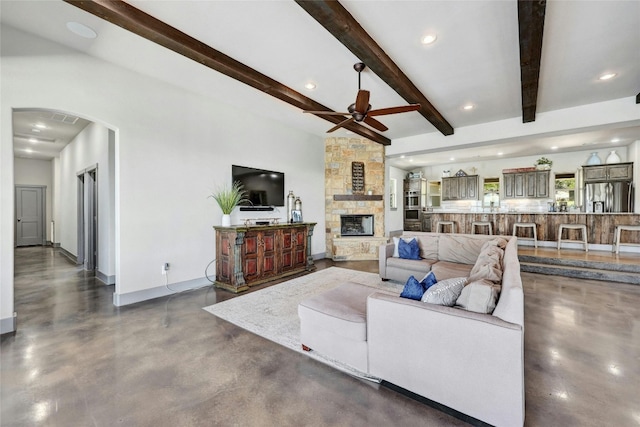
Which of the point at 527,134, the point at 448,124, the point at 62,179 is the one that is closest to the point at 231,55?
the point at 448,124

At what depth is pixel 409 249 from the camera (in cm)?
441

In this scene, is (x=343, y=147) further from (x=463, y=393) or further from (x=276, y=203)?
(x=463, y=393)

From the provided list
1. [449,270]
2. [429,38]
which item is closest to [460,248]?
[449,270]

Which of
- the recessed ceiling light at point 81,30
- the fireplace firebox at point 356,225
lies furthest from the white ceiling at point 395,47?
the fireplace firebox at point 356,225

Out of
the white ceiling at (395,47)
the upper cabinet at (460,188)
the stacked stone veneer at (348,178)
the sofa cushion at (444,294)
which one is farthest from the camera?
the upper cabinet at (460,188)

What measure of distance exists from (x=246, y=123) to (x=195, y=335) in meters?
3.72

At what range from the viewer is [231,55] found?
125 inches

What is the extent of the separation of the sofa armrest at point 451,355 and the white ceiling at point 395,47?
2598 mm

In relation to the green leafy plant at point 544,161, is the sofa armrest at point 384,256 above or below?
below

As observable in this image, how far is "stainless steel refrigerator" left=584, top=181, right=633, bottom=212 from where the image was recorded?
707 cm

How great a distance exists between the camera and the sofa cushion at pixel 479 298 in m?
1.60

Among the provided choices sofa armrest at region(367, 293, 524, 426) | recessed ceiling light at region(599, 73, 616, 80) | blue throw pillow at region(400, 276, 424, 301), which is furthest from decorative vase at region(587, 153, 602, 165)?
sofa armrest at region(367, 293, 524, 426)

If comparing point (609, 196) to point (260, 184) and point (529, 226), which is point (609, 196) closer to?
point (529, 226)

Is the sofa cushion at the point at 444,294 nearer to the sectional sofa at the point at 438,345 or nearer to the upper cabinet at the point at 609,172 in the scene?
the sectional sofa at the point at 438,345
